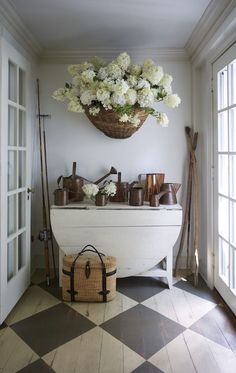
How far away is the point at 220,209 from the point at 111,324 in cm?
124

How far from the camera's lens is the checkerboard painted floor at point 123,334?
1564 millimetres

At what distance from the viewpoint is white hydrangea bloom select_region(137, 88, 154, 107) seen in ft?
6.93

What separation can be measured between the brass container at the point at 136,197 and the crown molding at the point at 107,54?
53.4 inches

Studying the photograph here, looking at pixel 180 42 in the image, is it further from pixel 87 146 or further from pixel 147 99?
pixel 87 146

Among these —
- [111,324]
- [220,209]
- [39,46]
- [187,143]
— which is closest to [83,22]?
[39,46]

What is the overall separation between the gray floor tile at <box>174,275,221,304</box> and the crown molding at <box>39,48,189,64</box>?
2196 mm

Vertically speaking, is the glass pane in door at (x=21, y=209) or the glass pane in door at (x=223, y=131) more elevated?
the glass pane in door at (x=223, y=131)

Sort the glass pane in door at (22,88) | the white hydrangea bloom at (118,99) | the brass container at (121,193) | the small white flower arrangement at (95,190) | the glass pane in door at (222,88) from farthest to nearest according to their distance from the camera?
the brass container at (121,193) → the small white flower arrangement at (95,190) → the glass pane in door at (22,88) → the glass pane in door at (222,88) → the white hydrangea bloom at (118,99)

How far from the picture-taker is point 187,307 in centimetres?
218

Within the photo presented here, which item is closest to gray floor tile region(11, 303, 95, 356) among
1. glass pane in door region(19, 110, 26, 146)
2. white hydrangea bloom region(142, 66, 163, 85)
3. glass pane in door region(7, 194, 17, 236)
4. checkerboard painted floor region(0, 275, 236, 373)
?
checkerboard painted floor region(0, 275, 236, 373)

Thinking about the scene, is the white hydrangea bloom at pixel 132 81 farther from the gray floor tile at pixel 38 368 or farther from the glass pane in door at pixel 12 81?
the gray floor tile at pixel 38 368

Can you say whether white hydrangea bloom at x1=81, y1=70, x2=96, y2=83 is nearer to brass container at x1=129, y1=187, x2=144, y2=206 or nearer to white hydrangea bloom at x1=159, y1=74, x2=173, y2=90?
white hydrangea bloom at x1=159, y1=74, x2=173, y2=90

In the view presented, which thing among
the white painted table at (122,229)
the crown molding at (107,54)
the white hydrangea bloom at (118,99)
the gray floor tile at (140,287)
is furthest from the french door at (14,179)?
the gray floor tile at (140,287)

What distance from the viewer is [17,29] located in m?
2.22
